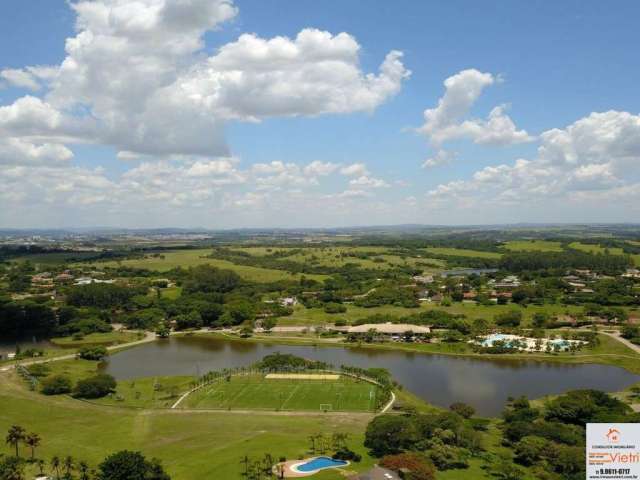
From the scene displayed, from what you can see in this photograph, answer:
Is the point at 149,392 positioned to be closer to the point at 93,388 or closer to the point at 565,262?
the point at 93,388

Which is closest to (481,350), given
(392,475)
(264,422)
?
(264,422)

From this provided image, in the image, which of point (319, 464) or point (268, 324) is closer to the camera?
point (319, 464)

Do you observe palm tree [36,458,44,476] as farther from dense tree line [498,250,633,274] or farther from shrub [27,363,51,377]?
dense tree line [498,250,633,274]

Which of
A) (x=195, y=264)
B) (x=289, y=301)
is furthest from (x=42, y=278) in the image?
(x=289, y=301)

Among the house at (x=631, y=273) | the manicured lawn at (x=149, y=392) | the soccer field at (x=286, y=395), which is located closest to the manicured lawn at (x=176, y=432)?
the manicured lawn at (x=149, y=392)

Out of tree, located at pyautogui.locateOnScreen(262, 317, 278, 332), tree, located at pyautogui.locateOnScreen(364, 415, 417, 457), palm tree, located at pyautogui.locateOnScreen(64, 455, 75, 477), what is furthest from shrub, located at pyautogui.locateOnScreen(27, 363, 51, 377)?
tree, located at pyautogui.locateOnScreen(364, 415, 417, 457)

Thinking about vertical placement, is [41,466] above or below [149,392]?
above

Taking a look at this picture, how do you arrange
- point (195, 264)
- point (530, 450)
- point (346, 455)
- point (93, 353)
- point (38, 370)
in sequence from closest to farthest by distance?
point (530, 450) < point (346, 455) < point (38, 370) < point (93, 353) < point (195, 264)
